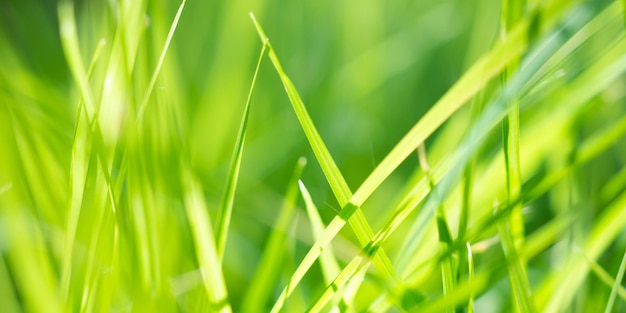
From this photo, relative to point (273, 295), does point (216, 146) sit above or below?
above

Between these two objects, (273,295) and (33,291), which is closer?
(33,291)

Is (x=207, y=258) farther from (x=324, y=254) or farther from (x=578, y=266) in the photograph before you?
(x=578, y=266)

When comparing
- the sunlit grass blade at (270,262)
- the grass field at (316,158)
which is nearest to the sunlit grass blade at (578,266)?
the grass field at (316,158)

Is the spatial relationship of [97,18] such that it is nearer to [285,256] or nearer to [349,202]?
[285,256]

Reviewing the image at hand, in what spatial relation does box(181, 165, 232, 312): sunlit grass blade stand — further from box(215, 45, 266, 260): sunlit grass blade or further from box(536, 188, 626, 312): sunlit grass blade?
box(536, 188, 626, 312): sunlit grass blade

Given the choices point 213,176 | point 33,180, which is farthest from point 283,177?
point 33,180

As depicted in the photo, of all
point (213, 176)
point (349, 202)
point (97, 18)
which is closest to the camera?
point (349, 202)

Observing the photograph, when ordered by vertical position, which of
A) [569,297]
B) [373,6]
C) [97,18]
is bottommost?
[569,297]
